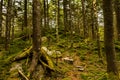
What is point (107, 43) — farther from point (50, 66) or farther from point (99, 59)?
point (99, 59)

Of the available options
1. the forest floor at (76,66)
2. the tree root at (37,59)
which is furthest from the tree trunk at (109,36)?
the tree root at (37,59)

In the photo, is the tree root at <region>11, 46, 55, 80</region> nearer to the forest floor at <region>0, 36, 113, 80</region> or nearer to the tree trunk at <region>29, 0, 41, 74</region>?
the tree trunk at <region>29, 0, 41, 74</region>

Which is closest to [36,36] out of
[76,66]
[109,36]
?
[76,66]

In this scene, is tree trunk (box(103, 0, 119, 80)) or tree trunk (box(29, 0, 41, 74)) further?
tree trunk (box(29, 0, 41, 74))

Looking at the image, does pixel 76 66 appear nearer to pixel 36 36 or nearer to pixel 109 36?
pixel 36 36

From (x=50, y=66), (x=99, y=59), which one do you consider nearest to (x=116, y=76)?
(x=50, y=66)

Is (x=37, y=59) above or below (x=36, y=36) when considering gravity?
below

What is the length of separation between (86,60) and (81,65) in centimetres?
129

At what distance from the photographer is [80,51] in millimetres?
16531

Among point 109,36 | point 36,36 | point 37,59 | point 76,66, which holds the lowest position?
point 76,66

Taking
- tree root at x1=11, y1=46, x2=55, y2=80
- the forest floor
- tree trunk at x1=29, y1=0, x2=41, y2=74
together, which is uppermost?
tree trunk at x1=29, y1=0, x2=41, y2=74

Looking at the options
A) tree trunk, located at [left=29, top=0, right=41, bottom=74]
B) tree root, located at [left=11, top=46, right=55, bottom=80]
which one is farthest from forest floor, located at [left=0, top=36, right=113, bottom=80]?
tree trunk, located at [left=29, top=0, right=41, bottom=74]

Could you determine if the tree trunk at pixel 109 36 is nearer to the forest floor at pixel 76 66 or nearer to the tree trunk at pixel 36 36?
the forest floor at pixel 76 66

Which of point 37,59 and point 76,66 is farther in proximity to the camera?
point 76,66
